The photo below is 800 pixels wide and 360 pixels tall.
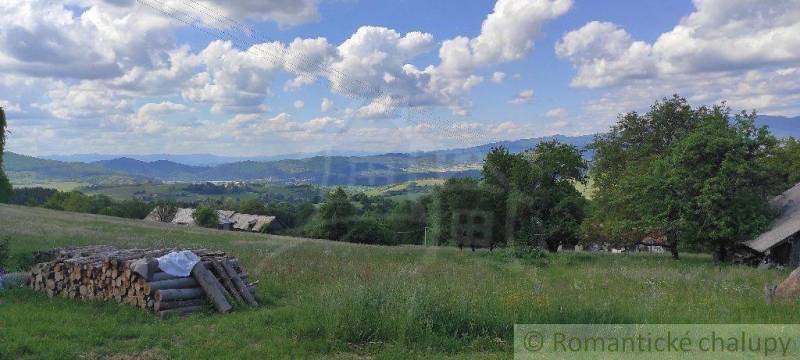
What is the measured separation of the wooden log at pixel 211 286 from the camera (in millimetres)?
12281

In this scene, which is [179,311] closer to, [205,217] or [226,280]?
[226,280]

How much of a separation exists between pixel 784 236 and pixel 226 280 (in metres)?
23.5

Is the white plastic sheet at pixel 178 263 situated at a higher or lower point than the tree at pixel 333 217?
higher

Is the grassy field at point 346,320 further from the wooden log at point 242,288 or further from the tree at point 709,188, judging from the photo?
the tree at point 709,188

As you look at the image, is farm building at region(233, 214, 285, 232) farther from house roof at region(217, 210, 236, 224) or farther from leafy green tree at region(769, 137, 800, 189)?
leafy green tree at region(769, 137, 800, 189)

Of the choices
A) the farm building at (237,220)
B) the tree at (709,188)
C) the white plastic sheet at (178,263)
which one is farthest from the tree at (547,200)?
the farm building at (237,220)

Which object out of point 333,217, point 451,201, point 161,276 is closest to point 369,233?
point 333,217

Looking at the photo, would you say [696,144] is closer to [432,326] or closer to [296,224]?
[432,326]

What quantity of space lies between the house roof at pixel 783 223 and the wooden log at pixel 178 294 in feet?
77.1

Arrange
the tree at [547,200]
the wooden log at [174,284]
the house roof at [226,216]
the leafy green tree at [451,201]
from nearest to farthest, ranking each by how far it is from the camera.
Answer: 1. the wooden log at [174,284]
2. the tree at [547,200]
3. the leafy green tree at [451,201]
4. the house roof at [226,216]

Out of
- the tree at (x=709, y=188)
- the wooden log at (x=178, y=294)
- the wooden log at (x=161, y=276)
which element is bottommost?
the wooden log at (x=178, y=294)

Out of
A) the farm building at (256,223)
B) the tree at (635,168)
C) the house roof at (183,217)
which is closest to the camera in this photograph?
the tree at (635,168)

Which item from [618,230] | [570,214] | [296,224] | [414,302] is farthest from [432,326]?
[296,224]

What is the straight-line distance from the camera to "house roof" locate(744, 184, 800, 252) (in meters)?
23.8
